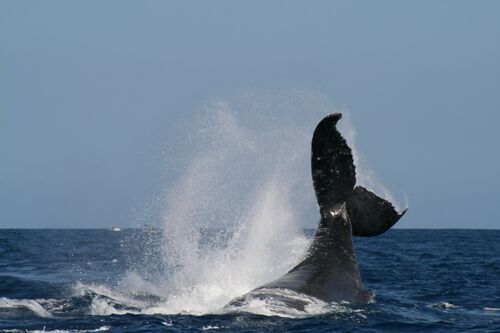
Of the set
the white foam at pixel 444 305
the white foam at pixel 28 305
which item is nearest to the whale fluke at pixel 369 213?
the white foam at pixel 444 305

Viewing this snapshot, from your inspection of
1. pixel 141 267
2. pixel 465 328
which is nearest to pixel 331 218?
pixel 465 328

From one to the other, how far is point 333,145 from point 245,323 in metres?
3.13

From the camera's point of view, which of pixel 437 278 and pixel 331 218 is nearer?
pixel 331 218

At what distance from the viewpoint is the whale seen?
12.9 meters

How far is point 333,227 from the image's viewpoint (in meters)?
13.8

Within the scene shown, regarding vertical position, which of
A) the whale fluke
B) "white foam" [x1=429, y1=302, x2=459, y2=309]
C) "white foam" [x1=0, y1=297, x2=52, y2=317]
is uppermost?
the whale fluke

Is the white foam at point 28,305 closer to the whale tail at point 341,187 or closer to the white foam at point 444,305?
the whale tail at point 341,187

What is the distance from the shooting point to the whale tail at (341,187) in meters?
13.1

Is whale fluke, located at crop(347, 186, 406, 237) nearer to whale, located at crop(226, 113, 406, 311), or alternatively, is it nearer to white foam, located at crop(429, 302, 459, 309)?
whale, located at crop(226, 113, 406, 311)

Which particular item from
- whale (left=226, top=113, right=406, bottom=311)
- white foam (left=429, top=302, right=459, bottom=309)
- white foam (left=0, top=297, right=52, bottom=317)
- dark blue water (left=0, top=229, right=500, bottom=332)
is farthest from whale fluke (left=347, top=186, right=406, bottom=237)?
white foam (left=0, top=297, right=52, bottom=317)

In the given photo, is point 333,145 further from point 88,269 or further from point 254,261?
point 88,269

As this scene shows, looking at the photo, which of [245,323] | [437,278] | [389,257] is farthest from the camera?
[389,257]

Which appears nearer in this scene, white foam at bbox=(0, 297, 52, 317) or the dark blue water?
the dark blue water

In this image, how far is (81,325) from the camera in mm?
11930
